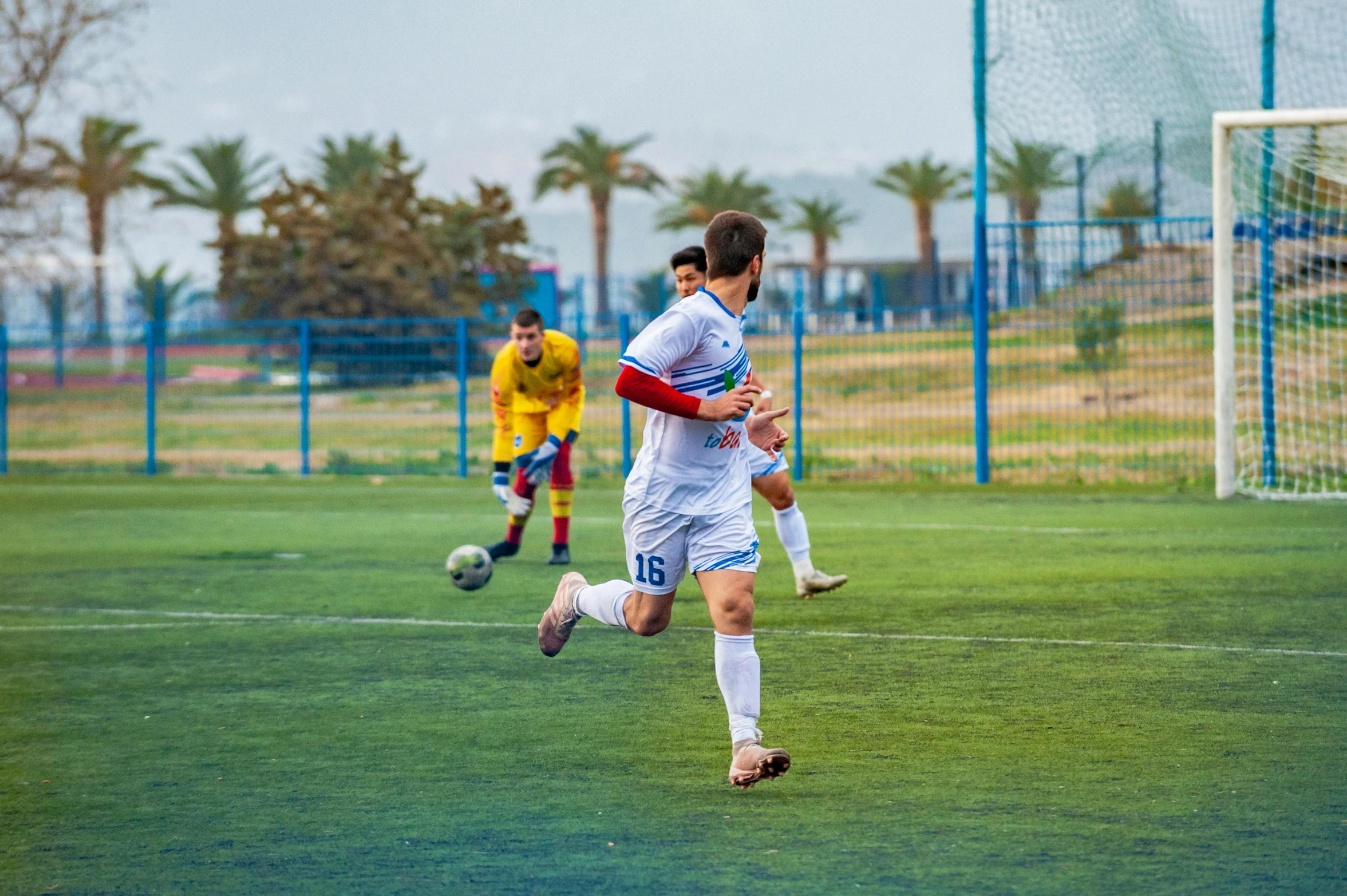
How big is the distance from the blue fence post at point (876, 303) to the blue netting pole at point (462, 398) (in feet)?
18.0

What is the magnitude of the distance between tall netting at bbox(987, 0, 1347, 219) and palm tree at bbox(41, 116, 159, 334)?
2675 cm

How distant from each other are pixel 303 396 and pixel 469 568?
1339 centimetres

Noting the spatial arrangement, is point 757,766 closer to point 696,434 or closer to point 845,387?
point 696,434

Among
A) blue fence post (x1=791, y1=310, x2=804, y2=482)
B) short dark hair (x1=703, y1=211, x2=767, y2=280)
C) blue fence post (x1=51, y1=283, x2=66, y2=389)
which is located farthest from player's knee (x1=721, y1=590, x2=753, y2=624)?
blue fence post (x1=51, y1=283, x2=66, y2=389)

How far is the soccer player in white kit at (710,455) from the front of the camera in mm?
5488

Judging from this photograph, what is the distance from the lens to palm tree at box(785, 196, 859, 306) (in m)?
59.6

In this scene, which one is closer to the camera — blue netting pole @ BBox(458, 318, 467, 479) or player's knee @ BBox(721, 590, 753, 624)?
player's knee @ BBox(721, 590, 753, 624)

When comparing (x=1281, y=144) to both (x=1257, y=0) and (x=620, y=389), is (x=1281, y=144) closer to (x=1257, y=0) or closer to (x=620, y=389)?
(x=1257, y=0)

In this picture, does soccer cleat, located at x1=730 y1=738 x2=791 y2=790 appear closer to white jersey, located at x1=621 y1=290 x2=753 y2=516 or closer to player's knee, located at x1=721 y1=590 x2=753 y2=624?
player's knee, located at x1=721 y1=590 x2=753 y2=624

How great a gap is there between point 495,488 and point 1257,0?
10.3 meters

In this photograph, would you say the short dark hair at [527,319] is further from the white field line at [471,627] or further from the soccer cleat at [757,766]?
the soccer cleat at [757,766]

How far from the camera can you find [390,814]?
16.8 ft

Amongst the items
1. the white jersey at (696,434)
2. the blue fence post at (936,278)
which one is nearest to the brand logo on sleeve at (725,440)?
the white jersey at (696,434)

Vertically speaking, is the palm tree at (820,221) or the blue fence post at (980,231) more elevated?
the palm tree at (820,221)
